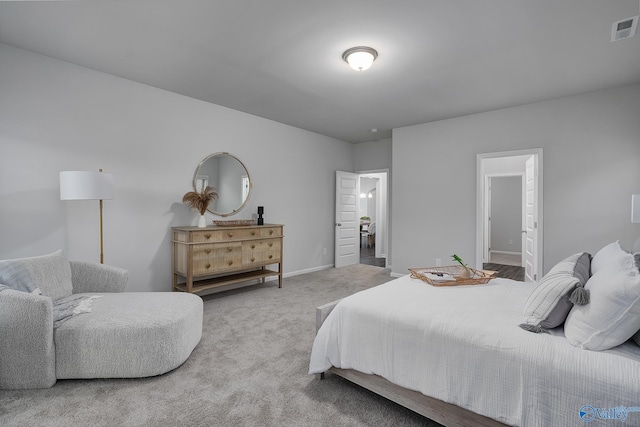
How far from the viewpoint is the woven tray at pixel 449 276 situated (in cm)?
243

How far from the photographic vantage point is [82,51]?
9.34 ft

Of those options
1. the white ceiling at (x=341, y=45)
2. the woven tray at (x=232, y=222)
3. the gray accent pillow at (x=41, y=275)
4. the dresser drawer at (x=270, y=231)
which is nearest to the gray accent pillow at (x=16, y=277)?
the gray accent pillow at (x=41, y=275)

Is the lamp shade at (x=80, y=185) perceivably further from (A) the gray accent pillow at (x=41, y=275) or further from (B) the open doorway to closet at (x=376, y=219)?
(B) the open doorway to closet at (x=376, y=219)

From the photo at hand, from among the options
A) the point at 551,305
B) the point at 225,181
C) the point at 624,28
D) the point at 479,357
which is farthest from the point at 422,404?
the point at 225,181

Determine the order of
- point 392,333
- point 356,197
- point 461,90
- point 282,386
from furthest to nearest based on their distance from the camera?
point 356,197 → point 461,90 → point 282,386 → point 392,333

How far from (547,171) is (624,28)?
6.41 feet

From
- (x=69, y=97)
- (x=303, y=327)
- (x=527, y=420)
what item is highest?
(x=69, y=97)

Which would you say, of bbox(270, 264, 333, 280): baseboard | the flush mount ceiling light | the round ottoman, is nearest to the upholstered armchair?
the round ottoman

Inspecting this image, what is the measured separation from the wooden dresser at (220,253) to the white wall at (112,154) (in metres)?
0.32

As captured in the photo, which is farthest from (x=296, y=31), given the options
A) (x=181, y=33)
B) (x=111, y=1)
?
(x=111, y=1)

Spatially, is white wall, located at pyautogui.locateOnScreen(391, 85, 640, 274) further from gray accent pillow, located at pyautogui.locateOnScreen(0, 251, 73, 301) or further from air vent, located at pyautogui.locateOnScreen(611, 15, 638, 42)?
A: gray accent pillow, located at pyautogui.locateOnScreen(0, 251, 73, 301)

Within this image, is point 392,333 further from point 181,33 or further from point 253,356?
point 181,33

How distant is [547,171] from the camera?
400 cm

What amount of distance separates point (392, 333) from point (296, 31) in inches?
93.7
